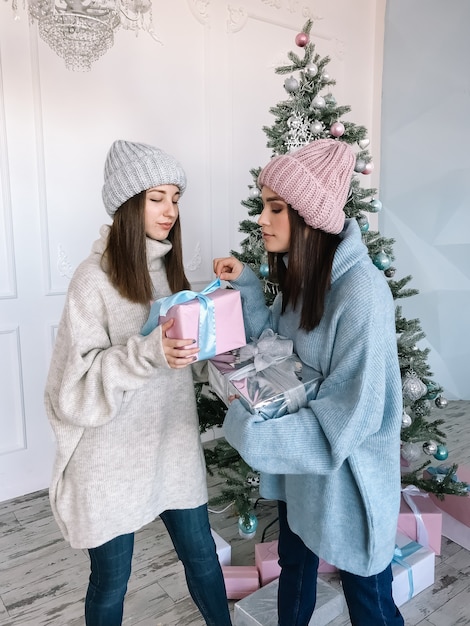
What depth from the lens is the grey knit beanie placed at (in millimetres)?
1175

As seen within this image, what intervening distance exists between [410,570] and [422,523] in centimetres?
23

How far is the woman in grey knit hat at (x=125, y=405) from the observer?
1072 mm

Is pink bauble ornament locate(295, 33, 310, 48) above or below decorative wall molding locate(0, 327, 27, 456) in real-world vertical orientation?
above

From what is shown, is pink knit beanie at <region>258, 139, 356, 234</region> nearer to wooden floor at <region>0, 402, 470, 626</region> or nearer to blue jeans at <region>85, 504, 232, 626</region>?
blue jeans at <region>85, 504, 232, 626</region>

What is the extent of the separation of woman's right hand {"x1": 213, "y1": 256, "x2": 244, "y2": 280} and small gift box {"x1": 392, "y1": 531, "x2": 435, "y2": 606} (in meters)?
1.18

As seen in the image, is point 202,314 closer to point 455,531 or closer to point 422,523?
point 422,523

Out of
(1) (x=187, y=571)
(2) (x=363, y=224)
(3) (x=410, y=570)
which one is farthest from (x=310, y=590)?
(2) (x=363, y=224)

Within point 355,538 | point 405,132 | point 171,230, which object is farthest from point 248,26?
point 355,538

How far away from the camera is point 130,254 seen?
46.2 inches

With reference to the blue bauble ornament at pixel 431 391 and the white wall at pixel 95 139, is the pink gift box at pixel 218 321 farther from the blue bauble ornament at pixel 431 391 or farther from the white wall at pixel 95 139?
the white wall at pixel 95 139

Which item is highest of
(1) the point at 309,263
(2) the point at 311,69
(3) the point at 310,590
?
(2) the point at 311,69

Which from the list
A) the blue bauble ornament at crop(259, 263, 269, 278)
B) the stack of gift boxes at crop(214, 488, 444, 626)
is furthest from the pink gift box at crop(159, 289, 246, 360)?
the stack of gift boxes at crop(214, 488, 444, 626)

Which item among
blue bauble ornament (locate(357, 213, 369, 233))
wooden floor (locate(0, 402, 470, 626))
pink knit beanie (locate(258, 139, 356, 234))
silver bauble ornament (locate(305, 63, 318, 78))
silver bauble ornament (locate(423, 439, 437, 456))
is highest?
silver bauble ornament (locate(305, 63, 318, 78))

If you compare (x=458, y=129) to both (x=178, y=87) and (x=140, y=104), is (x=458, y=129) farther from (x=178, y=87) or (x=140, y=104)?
(x=140, y=104)
